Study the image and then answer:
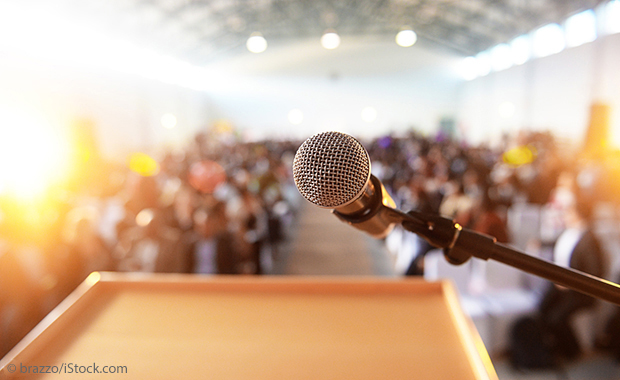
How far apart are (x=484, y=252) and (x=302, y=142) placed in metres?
0.36

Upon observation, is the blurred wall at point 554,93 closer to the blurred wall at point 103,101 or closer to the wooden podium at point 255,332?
the wooden podium at point 255,332

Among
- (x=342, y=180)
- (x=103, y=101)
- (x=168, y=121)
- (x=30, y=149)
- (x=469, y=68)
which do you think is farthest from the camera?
(x=469, y=68)

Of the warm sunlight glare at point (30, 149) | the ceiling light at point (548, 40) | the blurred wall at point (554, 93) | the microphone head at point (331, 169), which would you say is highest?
the ceiling light at point (548, 40)

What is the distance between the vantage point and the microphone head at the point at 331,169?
0.55 m

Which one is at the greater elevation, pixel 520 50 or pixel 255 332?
pixel 520 50

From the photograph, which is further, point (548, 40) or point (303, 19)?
point (303, 19)

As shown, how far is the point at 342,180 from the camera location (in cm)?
55

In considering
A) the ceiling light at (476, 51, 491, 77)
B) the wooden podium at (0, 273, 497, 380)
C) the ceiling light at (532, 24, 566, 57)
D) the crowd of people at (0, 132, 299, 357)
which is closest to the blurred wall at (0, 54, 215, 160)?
the crowd of people at (0, 132, 299, 357)

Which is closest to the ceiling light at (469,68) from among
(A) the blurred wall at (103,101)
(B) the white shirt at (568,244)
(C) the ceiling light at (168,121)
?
(A) the blurred wall at (103,101)

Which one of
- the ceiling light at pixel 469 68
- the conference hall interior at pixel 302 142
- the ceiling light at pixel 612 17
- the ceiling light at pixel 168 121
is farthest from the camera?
the ceiling light at pixel 469 68

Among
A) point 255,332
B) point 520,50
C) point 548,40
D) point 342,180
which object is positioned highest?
point 520,50

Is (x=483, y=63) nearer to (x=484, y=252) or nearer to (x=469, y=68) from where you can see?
(x=469, y=68)

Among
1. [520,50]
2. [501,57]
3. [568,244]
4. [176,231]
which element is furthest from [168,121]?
[568,244]

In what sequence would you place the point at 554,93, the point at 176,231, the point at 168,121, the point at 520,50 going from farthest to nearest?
the point at 168,121
the point at 520,50
the point at 554,93
the point at 176,231
